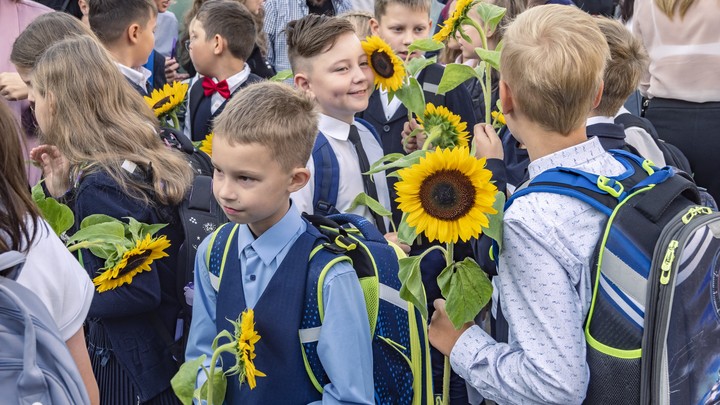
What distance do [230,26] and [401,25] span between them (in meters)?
1.12

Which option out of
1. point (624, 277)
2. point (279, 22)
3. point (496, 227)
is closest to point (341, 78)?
point (496, 227)

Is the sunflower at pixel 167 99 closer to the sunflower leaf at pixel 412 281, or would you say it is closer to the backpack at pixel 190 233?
the backpack at pixel 190 233

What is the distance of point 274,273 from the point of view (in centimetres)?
236

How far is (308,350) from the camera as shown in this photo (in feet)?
7.55

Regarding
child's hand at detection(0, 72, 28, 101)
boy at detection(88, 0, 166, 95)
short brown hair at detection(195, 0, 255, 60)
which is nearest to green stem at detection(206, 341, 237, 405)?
child's hand at detection(0, 72, 28, 101)

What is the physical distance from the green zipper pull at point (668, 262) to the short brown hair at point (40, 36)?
2.54m

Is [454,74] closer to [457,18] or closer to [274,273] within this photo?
[457,18]

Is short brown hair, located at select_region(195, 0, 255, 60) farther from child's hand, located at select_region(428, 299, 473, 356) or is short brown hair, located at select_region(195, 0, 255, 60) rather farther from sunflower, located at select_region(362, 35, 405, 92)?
child's hand, located at select_region(428, 299, 473, 356)

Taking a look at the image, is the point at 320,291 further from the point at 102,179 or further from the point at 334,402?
the point at 102,179

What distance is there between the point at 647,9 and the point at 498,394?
107 inches

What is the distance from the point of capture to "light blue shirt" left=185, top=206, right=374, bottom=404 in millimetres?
2236

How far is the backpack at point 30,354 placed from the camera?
1633 mm

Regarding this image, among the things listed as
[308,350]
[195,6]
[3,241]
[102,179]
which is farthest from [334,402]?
[195,6]

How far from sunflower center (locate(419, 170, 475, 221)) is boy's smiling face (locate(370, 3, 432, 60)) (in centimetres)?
274
